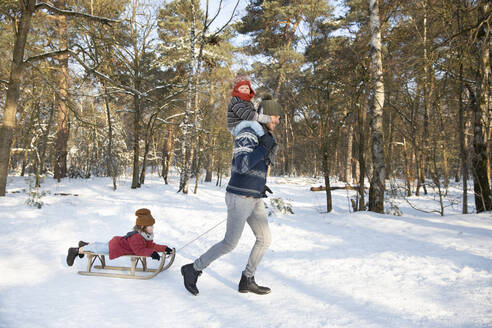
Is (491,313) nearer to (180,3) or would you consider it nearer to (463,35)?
(463,35)

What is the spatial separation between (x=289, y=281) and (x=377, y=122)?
18.3 feet

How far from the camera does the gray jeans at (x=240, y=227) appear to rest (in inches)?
112

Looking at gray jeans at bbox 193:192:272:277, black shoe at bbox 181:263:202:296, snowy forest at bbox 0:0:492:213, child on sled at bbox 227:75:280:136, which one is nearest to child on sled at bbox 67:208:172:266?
black shoe at bbox 181:263:202:296

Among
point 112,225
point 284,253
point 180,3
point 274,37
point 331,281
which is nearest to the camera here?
point 331,281

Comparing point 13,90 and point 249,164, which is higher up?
point 13,90

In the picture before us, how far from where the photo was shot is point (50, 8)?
336 inches

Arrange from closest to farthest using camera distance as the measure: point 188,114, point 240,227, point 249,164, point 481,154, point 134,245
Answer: point 249,164, point 240,227, point 134,245, point 481,154, point 188,114

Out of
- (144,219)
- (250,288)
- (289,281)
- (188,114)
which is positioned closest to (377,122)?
(289,281)

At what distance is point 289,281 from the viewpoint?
3.55 metres

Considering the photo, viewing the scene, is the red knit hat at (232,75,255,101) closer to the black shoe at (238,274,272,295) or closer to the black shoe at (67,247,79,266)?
the black shoe at (238,274,272,295)

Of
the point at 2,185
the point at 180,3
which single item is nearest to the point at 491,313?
the point at 2,185

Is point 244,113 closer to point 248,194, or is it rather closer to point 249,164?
point 249,164

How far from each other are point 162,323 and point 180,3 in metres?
17.9

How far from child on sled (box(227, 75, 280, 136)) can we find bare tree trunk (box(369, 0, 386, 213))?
18.2 feet
